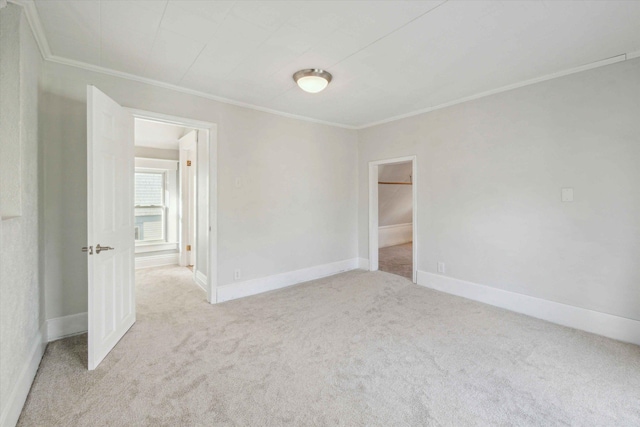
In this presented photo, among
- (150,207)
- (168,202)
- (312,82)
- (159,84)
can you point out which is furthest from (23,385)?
(150,207)

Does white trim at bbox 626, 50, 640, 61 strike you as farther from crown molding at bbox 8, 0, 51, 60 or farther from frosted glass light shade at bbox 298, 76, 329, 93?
crown molding at bbox 8, 0, 51, 60

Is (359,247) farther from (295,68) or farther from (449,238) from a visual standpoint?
(295,68)

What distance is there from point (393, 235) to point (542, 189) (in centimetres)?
442

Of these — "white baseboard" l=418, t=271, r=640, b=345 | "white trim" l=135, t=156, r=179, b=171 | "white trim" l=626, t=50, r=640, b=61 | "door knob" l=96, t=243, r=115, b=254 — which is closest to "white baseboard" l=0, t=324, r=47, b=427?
"door knob" l=96, t=243, r=115, b=254

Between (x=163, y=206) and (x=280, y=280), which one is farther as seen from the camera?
(x=163, y=206)

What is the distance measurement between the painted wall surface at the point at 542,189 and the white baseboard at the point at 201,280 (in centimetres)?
307

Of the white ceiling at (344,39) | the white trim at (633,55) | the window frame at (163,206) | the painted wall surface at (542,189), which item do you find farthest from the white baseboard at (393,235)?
the white trim at (633,55)

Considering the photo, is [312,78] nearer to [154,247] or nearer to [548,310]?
[548,310]

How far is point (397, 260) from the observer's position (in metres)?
5.58

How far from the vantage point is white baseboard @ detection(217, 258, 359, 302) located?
136 inches

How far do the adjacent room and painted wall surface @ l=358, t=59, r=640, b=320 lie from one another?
0.02 metres

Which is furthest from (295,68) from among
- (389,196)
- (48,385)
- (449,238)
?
(389,196)

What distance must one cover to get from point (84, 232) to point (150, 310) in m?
1.10

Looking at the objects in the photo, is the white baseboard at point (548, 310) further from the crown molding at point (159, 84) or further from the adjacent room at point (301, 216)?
the crown molding at point (159, 84)
